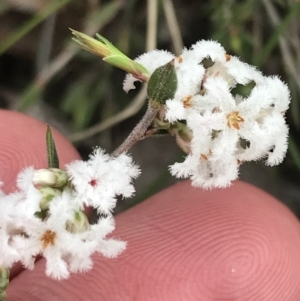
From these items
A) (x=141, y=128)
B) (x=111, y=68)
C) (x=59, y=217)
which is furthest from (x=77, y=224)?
(x=111, y=68)

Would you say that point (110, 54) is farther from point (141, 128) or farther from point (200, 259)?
point (200, 259)

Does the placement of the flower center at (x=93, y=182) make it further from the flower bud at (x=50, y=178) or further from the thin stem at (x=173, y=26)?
the thin stem at (x=173, y=26)

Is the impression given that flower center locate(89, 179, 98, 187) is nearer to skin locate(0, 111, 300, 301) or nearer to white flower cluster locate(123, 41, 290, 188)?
white flower cluster locate(123, 41, 290, 188)

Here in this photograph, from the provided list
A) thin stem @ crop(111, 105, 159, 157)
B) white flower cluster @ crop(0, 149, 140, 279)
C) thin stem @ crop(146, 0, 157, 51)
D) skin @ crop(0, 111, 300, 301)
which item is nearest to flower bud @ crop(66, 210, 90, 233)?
white flower cluster @ crop(0, 149, 140, 279)

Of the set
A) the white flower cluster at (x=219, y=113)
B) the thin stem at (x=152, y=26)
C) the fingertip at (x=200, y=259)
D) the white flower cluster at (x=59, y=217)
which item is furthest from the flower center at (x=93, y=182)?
the thin stem at (x=152, y=26)

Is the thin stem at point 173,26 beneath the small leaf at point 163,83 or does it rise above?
beneath
